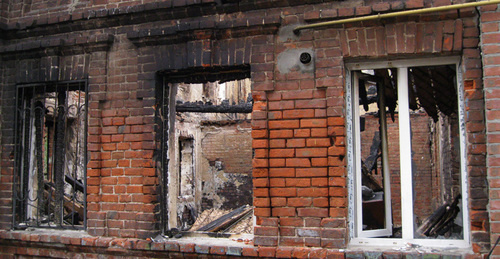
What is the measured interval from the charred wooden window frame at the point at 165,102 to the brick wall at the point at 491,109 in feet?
7.23

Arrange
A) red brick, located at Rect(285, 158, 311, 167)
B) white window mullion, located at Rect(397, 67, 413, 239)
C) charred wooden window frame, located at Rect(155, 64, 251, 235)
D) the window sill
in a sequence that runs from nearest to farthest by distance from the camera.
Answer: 1. the window sill
2. white window mullion, located at Rect(397, 67, 413, 239)
3. red brick, located at Rect(285, 158, 311, 167)
4. charred wooden window frame, located at Rect(155, 64, 251, 235)

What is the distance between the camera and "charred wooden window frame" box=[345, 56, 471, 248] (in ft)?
11.5

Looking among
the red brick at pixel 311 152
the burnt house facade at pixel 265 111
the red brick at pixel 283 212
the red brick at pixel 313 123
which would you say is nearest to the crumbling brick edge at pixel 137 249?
the burnt house facade at pixel 265 111

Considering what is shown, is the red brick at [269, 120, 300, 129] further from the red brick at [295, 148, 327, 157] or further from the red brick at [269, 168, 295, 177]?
the red brick at [269, 168, 295, 177]

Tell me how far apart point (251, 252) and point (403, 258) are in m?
1.37

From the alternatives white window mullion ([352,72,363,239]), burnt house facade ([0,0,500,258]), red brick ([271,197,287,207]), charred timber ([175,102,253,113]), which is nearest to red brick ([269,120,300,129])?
burnt house facade ([0,0,500,258])

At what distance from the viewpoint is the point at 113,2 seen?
4.56 m

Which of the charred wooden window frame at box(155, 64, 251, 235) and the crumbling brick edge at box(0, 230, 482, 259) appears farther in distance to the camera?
the charred wooden window frame at box(155, 64, 251, 235)

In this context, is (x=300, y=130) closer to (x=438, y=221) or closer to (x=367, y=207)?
(x=367, y=207)

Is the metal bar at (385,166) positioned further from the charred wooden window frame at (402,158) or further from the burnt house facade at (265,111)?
the charred wooden window frame at (402,158)

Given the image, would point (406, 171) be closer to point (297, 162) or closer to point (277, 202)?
point (297, 162)

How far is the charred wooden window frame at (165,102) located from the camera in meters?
4.27

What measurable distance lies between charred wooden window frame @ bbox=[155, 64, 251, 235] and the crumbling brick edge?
34 centimetres

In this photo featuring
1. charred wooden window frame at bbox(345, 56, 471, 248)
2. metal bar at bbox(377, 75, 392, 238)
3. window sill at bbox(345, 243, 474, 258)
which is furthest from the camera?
metal bar at bbox(377, 75, 392, 238)
